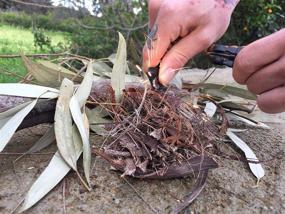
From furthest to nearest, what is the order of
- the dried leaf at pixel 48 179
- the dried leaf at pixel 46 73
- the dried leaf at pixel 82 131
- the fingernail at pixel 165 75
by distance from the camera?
the dried leaf at pixel 46 73, the fingernail at pixel 165 75, the dried leaf at pixel 82 131, the dried leaf at pixel 48 179

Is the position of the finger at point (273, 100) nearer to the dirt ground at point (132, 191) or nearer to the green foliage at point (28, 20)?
the dirt ground at point (132, 191)

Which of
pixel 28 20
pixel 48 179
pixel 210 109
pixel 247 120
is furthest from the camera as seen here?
pixel 28 20

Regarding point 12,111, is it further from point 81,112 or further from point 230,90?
point 230,90

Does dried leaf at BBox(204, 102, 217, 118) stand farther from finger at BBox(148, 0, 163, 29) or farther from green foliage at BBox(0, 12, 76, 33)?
green foliage at BBox(0, 12, 76, 33)

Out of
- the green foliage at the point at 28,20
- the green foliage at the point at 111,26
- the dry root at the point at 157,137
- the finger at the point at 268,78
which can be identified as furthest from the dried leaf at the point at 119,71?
the green foliage at the point at 28,20

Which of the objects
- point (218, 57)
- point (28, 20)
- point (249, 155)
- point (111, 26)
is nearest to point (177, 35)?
point (218, 57)

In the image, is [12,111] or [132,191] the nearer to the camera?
[132,191]
